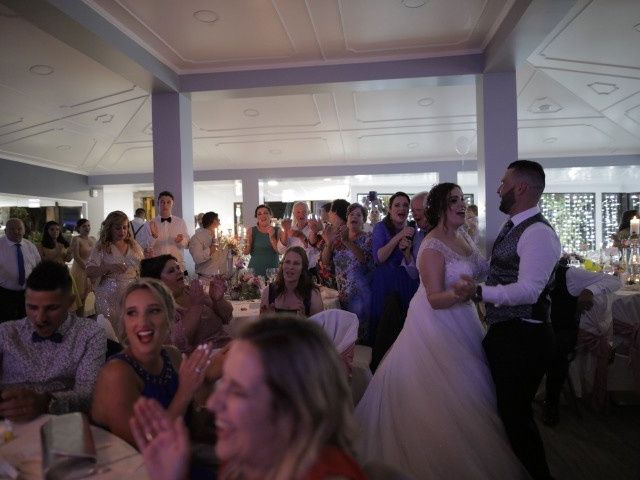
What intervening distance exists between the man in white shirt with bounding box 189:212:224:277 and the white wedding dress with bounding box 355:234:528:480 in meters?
3.39

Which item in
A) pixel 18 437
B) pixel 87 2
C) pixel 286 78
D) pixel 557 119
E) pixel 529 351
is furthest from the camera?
pixel 557 119

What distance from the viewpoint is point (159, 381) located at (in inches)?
65.7

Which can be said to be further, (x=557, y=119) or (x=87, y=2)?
(x=557, y=119)

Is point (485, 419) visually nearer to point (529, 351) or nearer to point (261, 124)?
point (529, 351)

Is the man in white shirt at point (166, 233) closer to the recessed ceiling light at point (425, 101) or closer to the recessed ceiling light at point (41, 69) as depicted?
the recessed ceiling light at point (41, 69)

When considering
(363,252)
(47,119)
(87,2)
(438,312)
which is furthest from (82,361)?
(47,119)

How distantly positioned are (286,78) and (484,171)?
2476mm

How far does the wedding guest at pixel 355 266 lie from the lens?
3828mm

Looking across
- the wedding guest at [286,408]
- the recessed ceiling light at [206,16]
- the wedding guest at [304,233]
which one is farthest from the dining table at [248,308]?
the recessed ceiling light at [206,16]

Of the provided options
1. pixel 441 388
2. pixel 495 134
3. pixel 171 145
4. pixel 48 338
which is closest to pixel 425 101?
pixel 495 134

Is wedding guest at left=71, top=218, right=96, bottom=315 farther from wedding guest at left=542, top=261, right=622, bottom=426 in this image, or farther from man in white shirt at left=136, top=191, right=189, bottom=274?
wedding guest at left=542, top=261, right=622, bottom=426

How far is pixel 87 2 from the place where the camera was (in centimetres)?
392

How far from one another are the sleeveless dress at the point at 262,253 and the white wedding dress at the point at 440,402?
3.10 meters

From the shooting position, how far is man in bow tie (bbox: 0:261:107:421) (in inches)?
73.2
